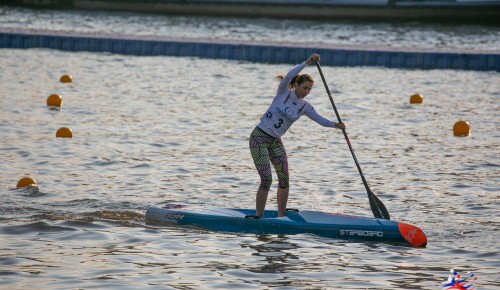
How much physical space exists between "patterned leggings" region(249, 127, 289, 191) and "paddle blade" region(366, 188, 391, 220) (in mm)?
689

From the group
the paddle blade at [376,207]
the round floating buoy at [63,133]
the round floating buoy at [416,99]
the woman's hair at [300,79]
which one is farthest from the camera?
the round floating buoy at [416,99]

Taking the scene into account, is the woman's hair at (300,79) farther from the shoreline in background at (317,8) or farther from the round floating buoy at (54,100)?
the shoreline in background at (317,8)

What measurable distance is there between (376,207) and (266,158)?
97 centimetres

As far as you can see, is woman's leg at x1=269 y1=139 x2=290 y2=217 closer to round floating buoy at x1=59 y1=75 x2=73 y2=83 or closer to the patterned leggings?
the patterned leggings

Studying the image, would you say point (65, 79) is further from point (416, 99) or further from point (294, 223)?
point (294, 223)

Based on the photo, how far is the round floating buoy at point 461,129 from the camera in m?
13.5

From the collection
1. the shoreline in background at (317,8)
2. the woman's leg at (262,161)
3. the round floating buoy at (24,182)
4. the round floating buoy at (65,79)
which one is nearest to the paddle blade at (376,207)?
the woman's leg at (262,161)

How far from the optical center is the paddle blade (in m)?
8.55

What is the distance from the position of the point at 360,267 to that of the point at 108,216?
2396mm

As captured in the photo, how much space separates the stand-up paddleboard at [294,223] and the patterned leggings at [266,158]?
11.3 inches

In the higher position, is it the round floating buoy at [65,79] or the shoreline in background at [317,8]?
the shoreline in background at [317,8]

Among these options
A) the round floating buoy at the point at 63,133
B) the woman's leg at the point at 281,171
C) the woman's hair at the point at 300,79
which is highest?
the woman's hair at the point at 300,79

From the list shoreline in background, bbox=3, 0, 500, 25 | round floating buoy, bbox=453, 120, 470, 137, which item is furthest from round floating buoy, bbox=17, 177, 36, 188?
shoreline in background, bbox=3, 0, 500, 25

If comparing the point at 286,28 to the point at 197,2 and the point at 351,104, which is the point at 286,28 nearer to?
the point at 197,2
